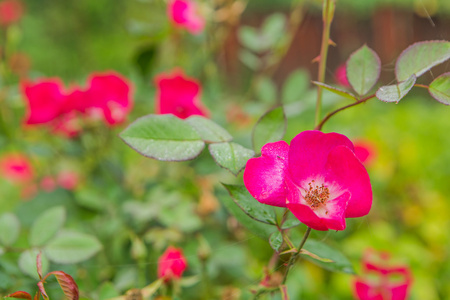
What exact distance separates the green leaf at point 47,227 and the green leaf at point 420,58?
296mm

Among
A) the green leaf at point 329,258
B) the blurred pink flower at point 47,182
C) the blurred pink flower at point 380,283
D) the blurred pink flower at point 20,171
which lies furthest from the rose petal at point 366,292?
the blurred pink flower at point 20,171

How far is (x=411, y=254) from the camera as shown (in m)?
1.02

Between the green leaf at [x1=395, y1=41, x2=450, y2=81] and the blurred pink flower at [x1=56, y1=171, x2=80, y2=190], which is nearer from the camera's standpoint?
the green leaf at [x1=395, y1=41, x2=450, y2=81]

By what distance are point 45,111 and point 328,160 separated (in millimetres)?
470

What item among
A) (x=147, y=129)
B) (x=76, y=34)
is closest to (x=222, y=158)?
(x=147, y=129)

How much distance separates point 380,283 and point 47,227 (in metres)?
0.41

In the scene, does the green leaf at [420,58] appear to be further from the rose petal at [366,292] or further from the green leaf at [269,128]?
the rose petal at [366,292]

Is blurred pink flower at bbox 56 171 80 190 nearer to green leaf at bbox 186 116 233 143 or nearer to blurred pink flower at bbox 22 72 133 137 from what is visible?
blurred pink flower at bbox 22 72 133 137

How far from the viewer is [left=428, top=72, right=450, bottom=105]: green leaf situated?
10.6 inches

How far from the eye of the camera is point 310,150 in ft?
0.88

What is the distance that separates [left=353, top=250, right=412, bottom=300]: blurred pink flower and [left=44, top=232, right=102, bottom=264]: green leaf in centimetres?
32

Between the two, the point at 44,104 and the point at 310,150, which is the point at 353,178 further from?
the point at 44,104

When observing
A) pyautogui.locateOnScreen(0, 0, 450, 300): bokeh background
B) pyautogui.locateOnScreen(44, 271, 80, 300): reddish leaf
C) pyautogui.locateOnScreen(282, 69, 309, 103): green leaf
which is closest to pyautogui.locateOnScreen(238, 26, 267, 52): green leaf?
pyautogui.locateOnScreen(0, 0, 450, 300): bokeh background

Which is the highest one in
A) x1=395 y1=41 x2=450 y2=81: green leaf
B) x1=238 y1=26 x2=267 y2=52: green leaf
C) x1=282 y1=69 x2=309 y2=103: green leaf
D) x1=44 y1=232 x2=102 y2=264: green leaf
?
x1=395 y1=41 x2=450 y2=81: green leaf
